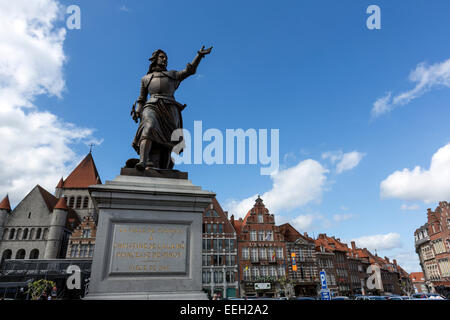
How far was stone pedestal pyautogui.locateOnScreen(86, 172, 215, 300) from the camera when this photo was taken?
441cm

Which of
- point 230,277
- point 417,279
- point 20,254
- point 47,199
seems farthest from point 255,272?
point 417,279

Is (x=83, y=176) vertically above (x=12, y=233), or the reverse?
(x=83, y=176)

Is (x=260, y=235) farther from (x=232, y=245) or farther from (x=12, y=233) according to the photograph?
(x=12, y=233)

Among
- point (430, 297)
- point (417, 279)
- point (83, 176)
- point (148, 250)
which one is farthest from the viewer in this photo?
point (417, 279)

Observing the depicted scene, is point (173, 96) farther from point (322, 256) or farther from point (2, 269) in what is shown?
point (322, 256)

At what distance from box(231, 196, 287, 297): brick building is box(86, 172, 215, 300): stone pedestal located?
37.9 meters

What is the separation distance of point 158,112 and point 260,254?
4038 centimetres

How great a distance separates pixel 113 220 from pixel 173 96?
10.5ft

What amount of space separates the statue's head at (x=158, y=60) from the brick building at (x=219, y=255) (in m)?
34.2

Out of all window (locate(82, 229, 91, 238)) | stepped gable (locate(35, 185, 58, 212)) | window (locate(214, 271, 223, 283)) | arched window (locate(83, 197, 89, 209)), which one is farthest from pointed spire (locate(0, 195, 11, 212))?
window (locate(214, 271, 223, 283))

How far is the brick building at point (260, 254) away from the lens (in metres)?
40.2

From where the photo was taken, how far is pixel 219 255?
40.7 meters

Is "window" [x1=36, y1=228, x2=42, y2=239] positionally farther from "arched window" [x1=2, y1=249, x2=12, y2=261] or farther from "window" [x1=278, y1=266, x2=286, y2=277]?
"window" [x1=278, y1=266, x2=286, y2=277]

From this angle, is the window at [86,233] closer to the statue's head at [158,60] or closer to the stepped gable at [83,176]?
the stepped gable at [83,176]
